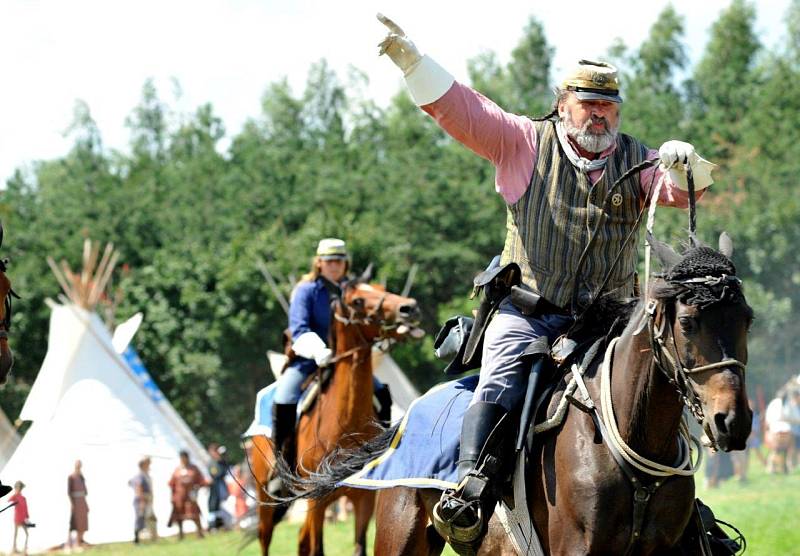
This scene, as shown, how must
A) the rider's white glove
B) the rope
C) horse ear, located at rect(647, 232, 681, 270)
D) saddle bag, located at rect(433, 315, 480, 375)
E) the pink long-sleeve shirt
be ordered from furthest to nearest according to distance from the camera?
saddle bag, located at rect(433, 315, 480, 375) → the pink long-sleeve shirt → the rider's white glove → the rope → horse ear, located at rect(647, 232, 681, 270)

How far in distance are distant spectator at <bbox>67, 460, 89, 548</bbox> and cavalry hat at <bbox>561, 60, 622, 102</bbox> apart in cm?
1795

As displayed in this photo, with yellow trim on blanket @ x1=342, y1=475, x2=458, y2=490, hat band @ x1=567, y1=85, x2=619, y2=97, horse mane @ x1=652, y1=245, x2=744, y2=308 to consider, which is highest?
hat band @ x1=567, y1=85, x2=619, y2=97

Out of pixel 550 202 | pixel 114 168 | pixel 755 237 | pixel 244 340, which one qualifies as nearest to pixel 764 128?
pixel 755 237

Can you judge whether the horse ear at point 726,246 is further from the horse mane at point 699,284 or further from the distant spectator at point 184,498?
the distant spectator at point 184,498

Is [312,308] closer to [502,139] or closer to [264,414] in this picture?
[264,414]

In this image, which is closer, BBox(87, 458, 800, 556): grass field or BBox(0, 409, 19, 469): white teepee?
BBox(87, 458, 800, 556): grass field

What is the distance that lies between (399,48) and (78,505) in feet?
59.5

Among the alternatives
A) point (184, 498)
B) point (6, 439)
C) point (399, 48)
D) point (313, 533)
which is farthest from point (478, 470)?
point (6, 439)

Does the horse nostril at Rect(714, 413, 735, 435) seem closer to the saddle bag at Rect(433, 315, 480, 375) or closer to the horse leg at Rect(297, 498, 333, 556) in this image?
the saddle bag at Rect(433, 315, 480, 375)

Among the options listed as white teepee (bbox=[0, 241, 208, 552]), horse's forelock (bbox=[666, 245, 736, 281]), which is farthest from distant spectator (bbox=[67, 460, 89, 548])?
horse's forelock (bbox=[666, 245, 736, 281])

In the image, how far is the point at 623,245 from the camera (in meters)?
6.15

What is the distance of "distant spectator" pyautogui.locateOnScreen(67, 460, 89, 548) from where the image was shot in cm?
2223

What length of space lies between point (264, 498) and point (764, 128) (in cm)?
4083

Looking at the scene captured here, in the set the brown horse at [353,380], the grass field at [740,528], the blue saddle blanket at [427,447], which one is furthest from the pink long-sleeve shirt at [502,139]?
the grass field at [740,528]
